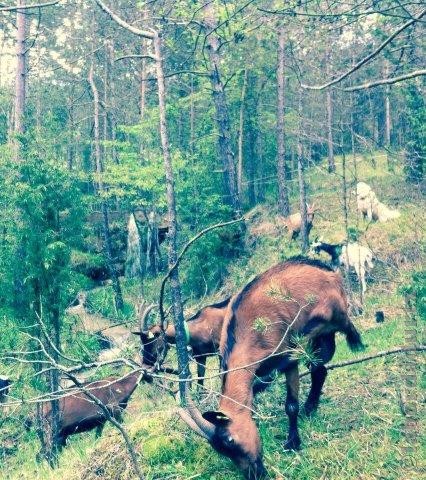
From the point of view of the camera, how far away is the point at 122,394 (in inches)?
363

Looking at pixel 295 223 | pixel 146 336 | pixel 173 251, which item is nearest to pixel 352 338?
pixel 173 251

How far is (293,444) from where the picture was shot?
216 inches

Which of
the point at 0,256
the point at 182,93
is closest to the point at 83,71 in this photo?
the point at 182,93

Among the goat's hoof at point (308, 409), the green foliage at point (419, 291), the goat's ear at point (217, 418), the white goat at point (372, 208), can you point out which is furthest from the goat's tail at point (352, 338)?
the white goat at point (372, 208)

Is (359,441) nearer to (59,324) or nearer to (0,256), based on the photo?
(59,324)

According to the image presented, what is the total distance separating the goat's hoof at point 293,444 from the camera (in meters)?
5.46

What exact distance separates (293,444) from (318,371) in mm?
1058

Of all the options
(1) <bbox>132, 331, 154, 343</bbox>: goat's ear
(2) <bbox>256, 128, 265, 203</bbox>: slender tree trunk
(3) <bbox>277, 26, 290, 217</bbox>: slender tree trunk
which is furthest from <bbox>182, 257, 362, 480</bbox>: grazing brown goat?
(2) <bbox>256, 128, 265, 203</bbox>: slender tree trunk

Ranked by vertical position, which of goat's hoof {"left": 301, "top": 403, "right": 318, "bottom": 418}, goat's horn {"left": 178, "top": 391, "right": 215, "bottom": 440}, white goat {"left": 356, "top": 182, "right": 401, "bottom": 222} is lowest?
Result: goat's hoof {"left": 301, "top": 403, "right": 318, "bottom": 418}

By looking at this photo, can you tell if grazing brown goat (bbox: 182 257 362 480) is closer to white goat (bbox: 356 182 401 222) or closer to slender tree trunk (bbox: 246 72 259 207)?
white goat (bbox: 356 182 401 222)

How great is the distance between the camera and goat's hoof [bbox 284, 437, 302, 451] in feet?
17.9

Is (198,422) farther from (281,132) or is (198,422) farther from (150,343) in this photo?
(281,132)

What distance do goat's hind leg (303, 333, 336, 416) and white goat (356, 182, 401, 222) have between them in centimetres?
1213

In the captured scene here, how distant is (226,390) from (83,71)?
93.3 ft
